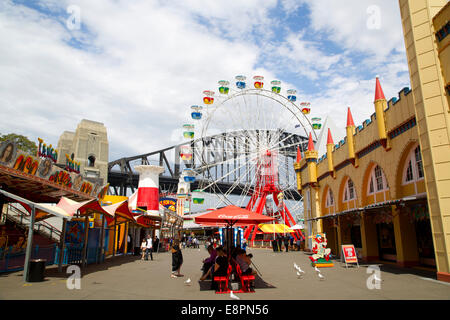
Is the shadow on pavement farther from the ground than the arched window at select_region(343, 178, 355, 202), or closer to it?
closer to it

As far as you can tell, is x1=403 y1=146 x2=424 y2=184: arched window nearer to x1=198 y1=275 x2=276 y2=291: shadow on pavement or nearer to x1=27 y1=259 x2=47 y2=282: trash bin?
x1=198 y1=275 x2=276 y2=291: shadow on pavement

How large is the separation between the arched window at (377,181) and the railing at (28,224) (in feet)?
59.0

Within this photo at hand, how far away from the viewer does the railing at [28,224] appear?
1955cm

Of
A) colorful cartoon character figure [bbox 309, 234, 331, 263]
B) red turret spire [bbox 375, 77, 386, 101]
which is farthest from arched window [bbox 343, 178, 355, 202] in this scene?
red turret spire [bbox 375, 77, 386, 101]

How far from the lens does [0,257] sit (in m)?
11.7

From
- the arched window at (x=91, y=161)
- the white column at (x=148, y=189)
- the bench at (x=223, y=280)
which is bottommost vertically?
the bench at (x=223, y=280)

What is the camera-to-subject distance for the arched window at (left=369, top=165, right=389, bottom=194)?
15.8 metres

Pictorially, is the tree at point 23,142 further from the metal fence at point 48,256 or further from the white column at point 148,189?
the metal fence at point 48,256

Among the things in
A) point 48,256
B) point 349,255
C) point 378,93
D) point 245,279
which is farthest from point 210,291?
point 378,93

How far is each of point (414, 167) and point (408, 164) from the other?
52 centimetres

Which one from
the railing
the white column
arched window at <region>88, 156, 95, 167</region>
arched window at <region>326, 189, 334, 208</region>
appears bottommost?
the railing

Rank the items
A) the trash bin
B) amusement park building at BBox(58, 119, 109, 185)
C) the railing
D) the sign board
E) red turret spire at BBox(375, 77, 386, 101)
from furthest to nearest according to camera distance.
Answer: amusement park building at BBox(58, 119, 109, 185) → the railing → red turret spire at BBox(375, 77, 386, 101) → the sign board → the trash bin

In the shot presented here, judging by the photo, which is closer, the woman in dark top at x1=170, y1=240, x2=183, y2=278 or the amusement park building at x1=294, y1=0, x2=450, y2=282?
the amusement park building at x1=294, y1=0, x2=450, y2=282

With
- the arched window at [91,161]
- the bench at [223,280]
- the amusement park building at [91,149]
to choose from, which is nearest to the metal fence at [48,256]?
the bench at [223,280]
